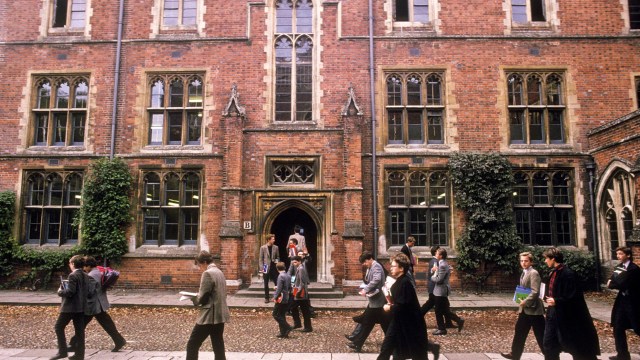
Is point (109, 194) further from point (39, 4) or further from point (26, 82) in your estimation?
point (39, 4)

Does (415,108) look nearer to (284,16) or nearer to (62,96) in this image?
(284,16)

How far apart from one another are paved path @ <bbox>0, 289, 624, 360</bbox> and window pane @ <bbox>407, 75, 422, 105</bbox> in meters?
6.37

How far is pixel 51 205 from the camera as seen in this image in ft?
47.2

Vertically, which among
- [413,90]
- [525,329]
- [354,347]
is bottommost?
[354,347]

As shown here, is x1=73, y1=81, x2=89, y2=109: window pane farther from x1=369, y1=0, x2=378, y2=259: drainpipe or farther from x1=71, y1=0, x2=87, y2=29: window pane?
x1=369, y1=0, x2=378, y2=259: drainpipe

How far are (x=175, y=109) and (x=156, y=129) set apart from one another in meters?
0.98

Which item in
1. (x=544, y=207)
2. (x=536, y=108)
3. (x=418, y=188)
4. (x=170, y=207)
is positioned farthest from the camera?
(x=536, y=108)

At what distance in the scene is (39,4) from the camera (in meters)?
15.2

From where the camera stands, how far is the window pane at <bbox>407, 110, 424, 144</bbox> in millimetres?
14328

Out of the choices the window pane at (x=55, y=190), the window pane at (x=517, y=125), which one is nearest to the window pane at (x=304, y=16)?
the window pane at (x=517, y=125)

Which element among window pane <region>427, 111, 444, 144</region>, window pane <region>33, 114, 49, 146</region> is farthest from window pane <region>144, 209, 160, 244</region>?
window pane <region>427, 111, 444, 144</region>

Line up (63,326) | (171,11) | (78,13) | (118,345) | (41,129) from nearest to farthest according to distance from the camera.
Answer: (63,326)
(118,345)
(41,129)
(171,11)
(78,13)

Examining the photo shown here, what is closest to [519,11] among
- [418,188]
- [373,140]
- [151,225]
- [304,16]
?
[373,140]

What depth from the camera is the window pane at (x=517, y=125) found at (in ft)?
46.9
